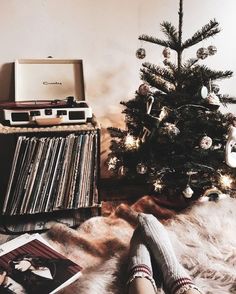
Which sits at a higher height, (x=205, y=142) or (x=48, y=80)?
(x=48, y=80)

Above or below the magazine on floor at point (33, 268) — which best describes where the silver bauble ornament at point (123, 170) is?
above

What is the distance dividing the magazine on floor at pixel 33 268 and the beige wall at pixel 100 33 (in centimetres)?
74

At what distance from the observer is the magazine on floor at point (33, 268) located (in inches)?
34.3

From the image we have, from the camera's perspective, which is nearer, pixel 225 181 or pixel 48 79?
pixel 225 181

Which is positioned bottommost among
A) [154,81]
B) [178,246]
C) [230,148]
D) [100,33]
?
[178,246]

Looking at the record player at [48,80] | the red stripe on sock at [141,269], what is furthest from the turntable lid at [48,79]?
the red stripe on sock at [141,269]

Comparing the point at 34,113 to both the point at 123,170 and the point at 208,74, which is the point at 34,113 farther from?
the point at 208,74

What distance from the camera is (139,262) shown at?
907 mm

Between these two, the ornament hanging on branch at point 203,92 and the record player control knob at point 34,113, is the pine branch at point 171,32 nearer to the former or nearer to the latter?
the ornament hanging on branch at point 203,92

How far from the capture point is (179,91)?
4.04ft

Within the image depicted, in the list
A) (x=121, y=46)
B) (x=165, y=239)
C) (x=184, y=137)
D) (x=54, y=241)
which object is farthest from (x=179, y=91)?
(x=54, y=241)

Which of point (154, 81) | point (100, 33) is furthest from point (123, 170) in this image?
point (100, 33)

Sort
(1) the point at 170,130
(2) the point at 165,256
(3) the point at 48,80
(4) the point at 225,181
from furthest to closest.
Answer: (3) the point at 48,80
(4) the point at 225,181
(1) the point at 170,130
(2) the point at 165,256

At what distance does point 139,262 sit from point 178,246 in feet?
0.68
